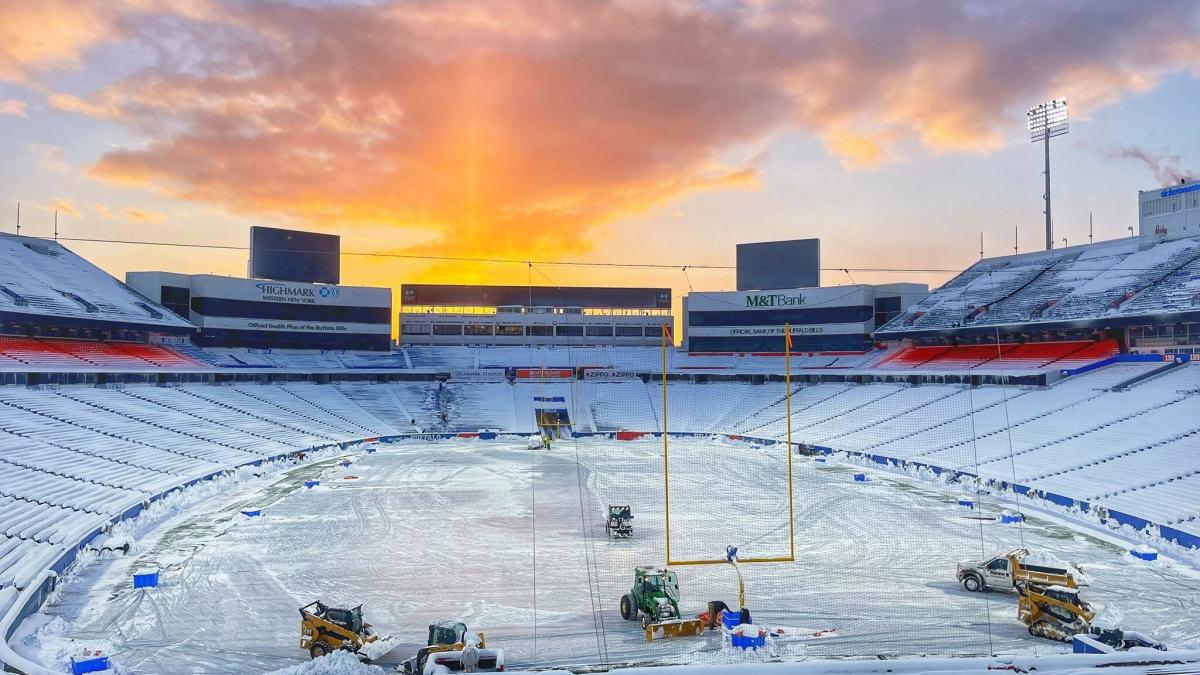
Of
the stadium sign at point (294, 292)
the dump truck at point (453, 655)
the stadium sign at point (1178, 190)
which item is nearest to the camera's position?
the dump truck at point (453, 655)

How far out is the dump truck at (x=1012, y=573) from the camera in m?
17.0

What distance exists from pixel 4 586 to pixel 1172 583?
90.4 ft

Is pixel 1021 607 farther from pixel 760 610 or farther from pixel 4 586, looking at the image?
pixel 4 586

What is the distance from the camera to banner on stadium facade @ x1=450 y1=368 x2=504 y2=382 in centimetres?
7006

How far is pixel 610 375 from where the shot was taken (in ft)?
237

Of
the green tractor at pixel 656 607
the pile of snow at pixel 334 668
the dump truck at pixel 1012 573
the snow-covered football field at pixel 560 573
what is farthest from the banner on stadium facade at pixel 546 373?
the pile of snow at pixel 334 668

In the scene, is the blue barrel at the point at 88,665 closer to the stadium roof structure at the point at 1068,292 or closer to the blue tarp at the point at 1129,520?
the blue tarp at the point at 1129,520

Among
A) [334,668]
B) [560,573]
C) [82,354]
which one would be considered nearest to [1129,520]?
[560,573]

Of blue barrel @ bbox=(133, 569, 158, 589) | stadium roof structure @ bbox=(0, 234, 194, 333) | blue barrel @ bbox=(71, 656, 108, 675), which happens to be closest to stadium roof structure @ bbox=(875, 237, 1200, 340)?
blue barrel @ bbox=(133, 569, 158, 589)

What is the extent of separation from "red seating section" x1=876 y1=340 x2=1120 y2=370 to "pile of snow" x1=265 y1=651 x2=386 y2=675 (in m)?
47.0

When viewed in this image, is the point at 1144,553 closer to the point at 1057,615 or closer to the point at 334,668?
the point at 1057,615

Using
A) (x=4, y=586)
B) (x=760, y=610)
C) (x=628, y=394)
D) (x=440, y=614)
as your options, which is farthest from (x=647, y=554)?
(x=628, y=394)

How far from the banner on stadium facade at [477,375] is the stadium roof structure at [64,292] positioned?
22.1m

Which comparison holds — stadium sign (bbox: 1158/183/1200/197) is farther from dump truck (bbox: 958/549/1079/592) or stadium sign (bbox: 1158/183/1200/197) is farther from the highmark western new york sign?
dump truck (bbox: 958/549/1079/592)
